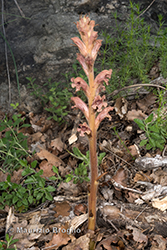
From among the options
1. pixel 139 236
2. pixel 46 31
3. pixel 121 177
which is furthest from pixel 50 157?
→ pixel 46 31

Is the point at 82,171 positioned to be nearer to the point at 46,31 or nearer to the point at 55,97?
the point at 55,97

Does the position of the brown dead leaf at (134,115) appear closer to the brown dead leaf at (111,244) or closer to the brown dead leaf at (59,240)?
the brown dead leaf at (111,244)

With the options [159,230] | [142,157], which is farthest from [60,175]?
[159,230]

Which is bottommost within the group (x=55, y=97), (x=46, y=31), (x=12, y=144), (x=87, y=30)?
(x=12, y=144)

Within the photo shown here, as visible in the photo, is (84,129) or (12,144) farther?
(12,144)

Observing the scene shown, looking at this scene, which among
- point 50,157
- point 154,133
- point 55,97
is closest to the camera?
point 154,133

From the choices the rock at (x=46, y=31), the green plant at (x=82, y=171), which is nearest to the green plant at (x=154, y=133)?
the green plant at (x=82, y=171)

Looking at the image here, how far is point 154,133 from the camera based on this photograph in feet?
7.79

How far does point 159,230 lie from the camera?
77.3 inches

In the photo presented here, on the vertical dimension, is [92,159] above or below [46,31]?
below

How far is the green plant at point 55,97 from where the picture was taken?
10.7ft

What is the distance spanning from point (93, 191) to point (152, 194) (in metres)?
0.81

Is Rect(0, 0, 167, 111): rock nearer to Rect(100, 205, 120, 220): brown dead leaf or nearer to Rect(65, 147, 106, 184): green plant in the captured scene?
Rect(65, 147, 106, 184): green plant

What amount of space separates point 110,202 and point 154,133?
888 millimetres
